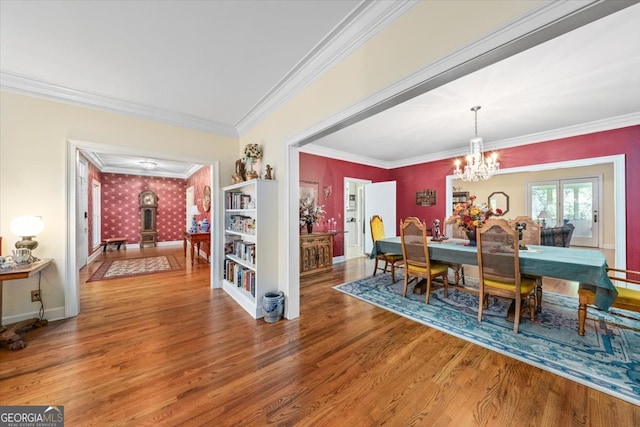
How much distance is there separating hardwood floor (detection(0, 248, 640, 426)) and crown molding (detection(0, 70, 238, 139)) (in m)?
2.53

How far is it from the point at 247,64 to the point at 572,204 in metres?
10.0

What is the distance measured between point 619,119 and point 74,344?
7.36 meters

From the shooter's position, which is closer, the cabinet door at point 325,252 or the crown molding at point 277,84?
the crown molding at point 277,84

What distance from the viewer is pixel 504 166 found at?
15.3ft

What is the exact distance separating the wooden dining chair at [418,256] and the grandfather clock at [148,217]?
8.07 meters

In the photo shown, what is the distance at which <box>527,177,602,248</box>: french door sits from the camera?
696cm

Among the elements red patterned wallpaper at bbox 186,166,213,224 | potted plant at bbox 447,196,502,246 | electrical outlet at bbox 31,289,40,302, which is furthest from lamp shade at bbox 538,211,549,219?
electrical outlet at bbox 31,289,40,302

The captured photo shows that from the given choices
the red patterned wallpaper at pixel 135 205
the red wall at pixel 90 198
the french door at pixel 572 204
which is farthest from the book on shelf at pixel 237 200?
the french door at pixel 572 204

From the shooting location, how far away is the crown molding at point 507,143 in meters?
3.51

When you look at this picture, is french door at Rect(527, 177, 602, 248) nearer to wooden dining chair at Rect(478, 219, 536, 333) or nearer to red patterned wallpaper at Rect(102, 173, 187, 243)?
wooden dining chair at Rect(478, 219, 536, 333)

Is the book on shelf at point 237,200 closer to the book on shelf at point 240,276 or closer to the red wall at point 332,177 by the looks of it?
the book on shelf at point 240,276

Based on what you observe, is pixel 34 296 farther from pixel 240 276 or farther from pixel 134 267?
pixel 134 267

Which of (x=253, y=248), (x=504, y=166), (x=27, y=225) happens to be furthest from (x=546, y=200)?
(x=27, y=225)

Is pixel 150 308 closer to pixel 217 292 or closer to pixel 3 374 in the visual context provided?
pixel 217 292
